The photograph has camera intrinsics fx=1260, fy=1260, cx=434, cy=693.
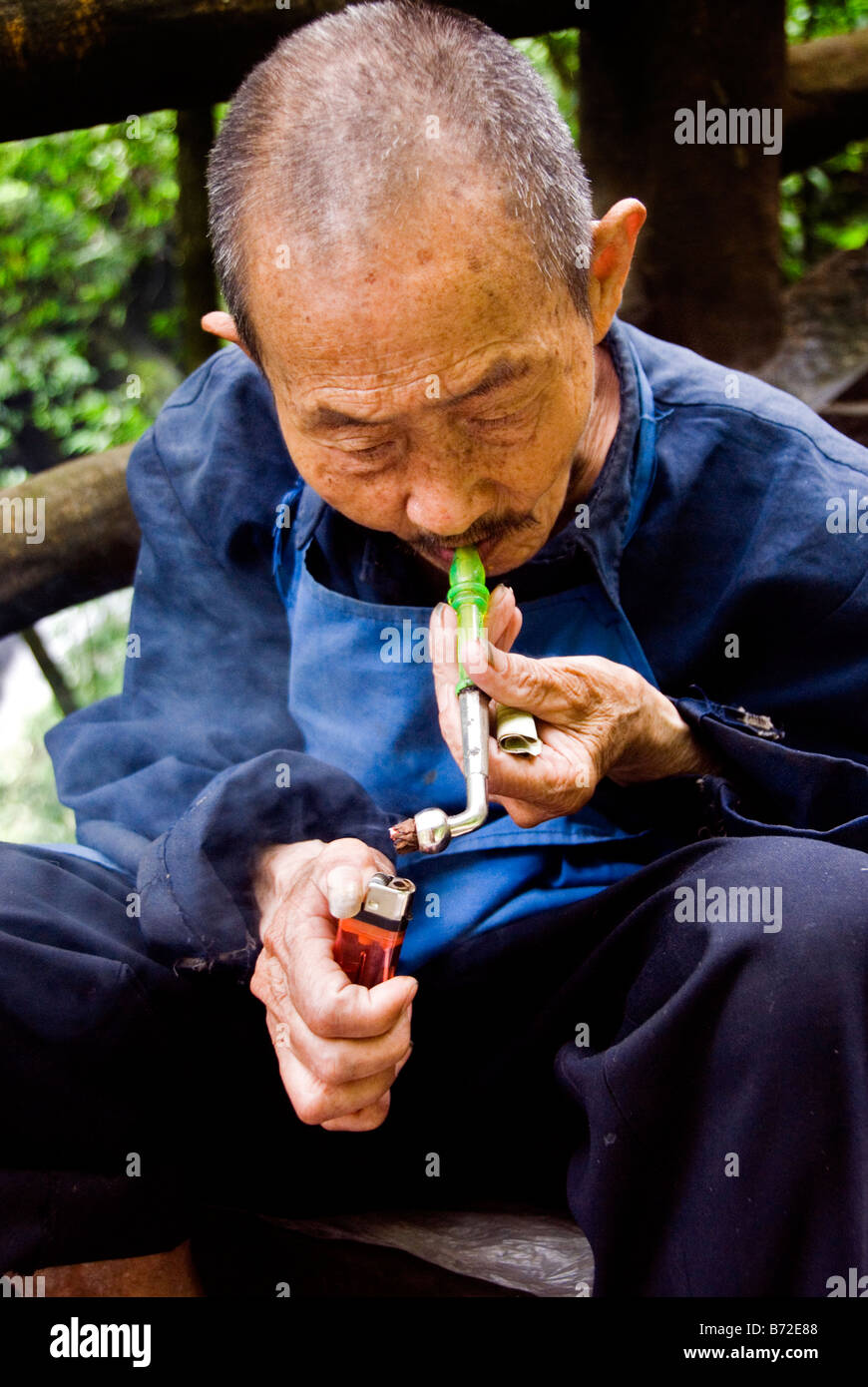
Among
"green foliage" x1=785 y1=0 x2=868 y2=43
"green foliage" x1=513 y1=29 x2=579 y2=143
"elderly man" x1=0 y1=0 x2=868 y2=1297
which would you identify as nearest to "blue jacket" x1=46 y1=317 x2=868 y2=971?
"elderly man" x1=0 y1=0 x2=868 y2=1297

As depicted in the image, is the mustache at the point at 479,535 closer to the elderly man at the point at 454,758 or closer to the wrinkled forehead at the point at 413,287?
the elderly man at the point at 454,758

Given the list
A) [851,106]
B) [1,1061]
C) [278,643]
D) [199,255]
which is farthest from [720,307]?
[1,1061]

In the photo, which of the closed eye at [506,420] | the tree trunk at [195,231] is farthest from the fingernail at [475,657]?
the tree trunk at [195,231]

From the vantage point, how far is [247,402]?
2.07m

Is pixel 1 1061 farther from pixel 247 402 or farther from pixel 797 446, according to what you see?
pixel 797 446

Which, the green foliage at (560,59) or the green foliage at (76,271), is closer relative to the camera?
the green foliage at (560,59)

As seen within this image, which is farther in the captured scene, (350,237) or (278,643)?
(278,643)

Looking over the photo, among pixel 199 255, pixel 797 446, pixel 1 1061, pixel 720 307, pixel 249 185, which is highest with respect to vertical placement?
pixel 199 255

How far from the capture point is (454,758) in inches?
69.6

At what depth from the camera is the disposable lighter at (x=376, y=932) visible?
1.43m

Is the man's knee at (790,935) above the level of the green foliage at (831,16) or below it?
below

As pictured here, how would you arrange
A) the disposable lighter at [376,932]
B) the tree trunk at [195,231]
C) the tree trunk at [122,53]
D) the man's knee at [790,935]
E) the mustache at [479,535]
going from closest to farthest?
the man's knee at [790,935]
the disposable lighter at [376,932]
the mustache at [479,535]
the tree trunk at [122,53]
the tree trunk at [195,231]

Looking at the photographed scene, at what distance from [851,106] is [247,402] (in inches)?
96.4

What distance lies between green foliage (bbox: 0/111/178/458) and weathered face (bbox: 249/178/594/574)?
3289mm
